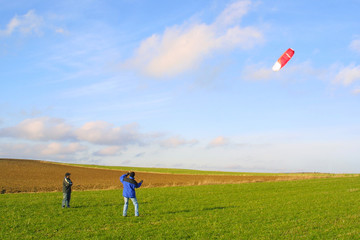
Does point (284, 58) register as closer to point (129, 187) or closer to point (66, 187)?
point (129, 187)

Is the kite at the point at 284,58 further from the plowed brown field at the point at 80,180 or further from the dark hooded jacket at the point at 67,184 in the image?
the plowed brown field at the point at 80,180

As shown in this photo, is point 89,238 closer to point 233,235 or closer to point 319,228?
point 233,235

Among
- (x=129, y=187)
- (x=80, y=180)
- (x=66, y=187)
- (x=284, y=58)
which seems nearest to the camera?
(x=129, y=187)

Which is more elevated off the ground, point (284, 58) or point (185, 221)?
point (284, 58)

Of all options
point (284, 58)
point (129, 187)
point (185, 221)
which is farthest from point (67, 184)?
point (284, 58)

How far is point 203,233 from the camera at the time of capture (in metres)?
14.7

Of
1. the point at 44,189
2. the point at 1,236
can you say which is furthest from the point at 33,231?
the point at 44,189

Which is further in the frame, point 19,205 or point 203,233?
point 19,205

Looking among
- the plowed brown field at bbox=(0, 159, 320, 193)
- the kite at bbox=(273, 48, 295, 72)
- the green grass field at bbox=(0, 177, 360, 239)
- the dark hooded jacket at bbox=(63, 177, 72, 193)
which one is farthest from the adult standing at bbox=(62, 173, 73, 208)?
the plowed brown field at bbox=(0, 159, 320, 193)

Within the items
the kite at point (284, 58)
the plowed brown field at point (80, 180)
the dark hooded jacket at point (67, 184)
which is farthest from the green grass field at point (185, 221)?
the plowed brown field at point (80, 180)

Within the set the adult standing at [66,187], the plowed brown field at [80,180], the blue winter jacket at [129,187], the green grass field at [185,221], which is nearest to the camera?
the green grass field at [185,221]

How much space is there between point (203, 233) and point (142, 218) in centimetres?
516

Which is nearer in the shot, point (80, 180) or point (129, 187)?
point (129, 187)

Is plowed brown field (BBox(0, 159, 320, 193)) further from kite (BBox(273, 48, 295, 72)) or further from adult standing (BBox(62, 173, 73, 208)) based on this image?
kite (BBox(273, 48, 295, 72))
